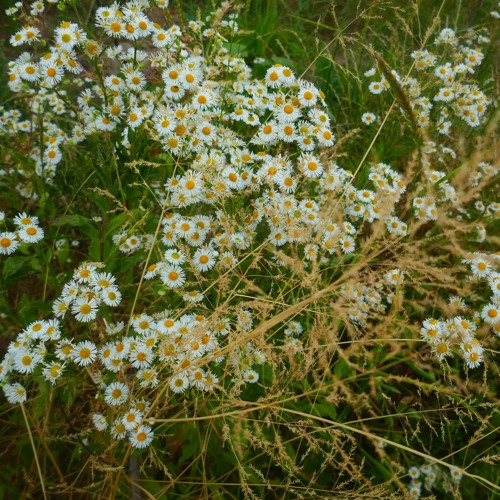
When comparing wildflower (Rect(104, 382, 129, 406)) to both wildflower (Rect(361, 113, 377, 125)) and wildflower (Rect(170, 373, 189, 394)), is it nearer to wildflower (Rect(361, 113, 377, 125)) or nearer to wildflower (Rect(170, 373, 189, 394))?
wildflower (Rect(170, 373, 189, 394))

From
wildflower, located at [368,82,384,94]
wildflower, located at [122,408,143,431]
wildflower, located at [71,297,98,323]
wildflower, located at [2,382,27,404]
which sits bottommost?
wildflower, located at [2,382,27,404]

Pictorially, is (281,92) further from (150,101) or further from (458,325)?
(458,325)

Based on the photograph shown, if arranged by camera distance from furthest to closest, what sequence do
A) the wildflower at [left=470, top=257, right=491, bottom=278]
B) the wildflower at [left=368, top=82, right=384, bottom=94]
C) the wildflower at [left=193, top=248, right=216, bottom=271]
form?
the wildflower at [left=368, top=82, right=384, bottom=94]
the wildflower at [left=470, top=257, right=491, bottom=278]
the wildflower at [left=193, top=248, right=216, bottom=271]

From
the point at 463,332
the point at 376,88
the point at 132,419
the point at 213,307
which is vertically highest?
the point at 376,88

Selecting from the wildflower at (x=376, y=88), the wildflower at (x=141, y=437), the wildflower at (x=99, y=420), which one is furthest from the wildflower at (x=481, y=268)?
the wildflower at (x=99, y=420)

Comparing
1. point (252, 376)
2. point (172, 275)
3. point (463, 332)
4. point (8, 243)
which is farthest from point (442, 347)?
point (8, 243)

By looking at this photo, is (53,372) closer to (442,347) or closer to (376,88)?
(442,347)

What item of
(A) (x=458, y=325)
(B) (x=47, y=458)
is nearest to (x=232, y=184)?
(A) (x=458, y=325)

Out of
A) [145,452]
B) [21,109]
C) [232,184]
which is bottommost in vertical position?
[145,452]

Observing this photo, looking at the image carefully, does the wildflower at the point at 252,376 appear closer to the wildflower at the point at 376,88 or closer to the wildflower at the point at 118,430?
the wildflower at the point at 118,430

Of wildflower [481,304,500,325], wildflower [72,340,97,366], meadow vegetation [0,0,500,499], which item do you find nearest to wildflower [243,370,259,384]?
meadow vegetation [0,0,500,499]

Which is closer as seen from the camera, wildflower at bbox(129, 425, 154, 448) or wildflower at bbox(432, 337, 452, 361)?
wildflower at bbox(129, 425, 154, 448)
